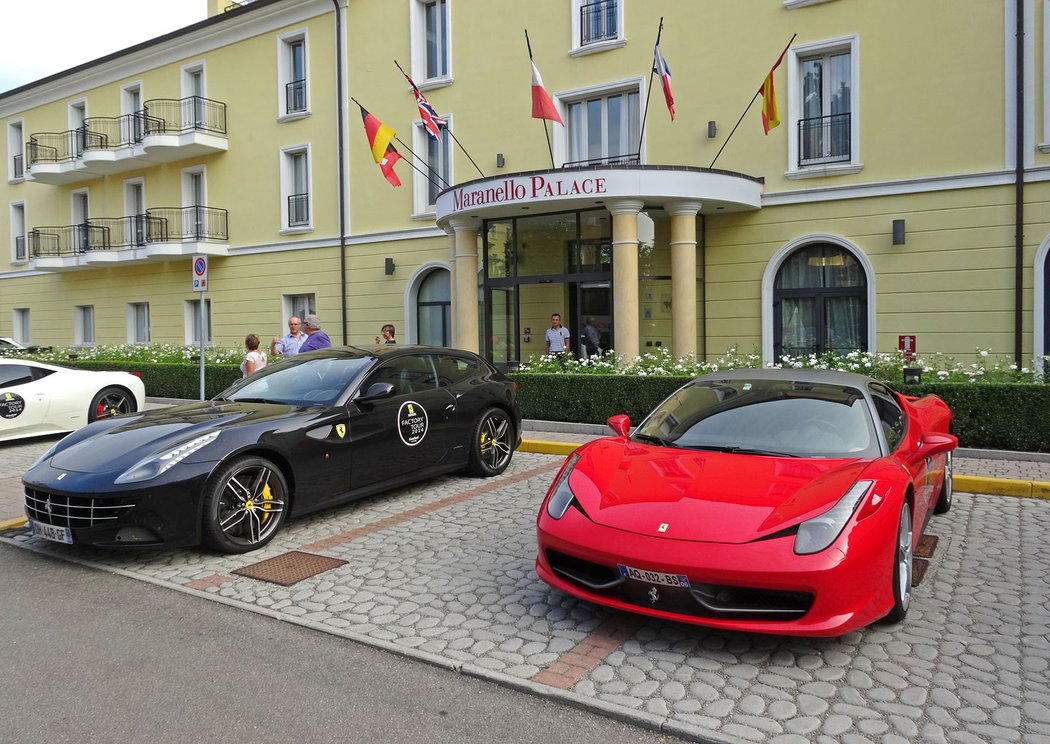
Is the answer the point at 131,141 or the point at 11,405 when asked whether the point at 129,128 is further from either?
the point at 11,405

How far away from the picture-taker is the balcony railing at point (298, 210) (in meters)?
21.1

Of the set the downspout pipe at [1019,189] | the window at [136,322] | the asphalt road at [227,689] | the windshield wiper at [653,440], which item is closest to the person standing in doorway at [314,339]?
the asphalt road at [227,689]

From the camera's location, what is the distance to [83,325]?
26.9m

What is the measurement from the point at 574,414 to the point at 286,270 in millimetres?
12772

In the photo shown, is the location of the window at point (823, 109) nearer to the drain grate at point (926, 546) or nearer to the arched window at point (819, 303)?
the arched window at point (819, 303)

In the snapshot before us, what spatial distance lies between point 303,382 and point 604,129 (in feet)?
38.1

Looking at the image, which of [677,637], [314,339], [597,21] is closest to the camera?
[677,637]

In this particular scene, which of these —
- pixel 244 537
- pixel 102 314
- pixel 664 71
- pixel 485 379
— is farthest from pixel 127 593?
pixel 102 314

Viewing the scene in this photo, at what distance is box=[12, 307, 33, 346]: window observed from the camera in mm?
28719

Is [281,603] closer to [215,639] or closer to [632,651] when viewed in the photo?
[215,639]

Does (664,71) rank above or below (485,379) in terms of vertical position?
above

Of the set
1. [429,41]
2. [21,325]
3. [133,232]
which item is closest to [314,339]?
[429,41]

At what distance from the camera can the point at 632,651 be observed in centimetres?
382

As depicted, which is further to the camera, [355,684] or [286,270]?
[286,270]
